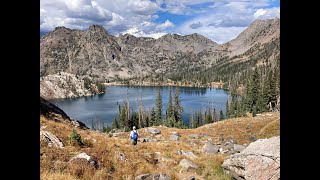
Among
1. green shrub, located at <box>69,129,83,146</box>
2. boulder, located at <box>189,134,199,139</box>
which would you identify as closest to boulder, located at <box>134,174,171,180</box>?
green shrub, located at <box>69,129,83,146</box>

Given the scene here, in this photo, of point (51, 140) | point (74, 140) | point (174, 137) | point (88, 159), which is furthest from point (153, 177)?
point (174, 137)

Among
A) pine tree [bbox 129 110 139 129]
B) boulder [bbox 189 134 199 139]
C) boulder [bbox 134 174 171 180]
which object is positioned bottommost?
pine tree [bbox 129 110 139 129]

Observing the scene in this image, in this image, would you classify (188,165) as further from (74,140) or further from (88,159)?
(74,140)

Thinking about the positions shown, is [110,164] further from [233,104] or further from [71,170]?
[233,104]

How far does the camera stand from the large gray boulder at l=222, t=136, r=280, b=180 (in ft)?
43.4

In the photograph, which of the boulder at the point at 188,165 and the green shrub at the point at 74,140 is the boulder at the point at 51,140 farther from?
the boulder at the point at 188,165

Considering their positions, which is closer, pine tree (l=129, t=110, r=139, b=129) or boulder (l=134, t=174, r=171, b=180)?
boulder (l=134, t=174, r=171, b=180)

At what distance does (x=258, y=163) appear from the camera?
1388 cm

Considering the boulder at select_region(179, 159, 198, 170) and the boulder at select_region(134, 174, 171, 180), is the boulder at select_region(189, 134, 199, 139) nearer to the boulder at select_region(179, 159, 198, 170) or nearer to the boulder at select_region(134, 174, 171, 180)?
the boulder at select_region(179, 159, 198, 170)

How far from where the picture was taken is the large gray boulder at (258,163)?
13242mm
